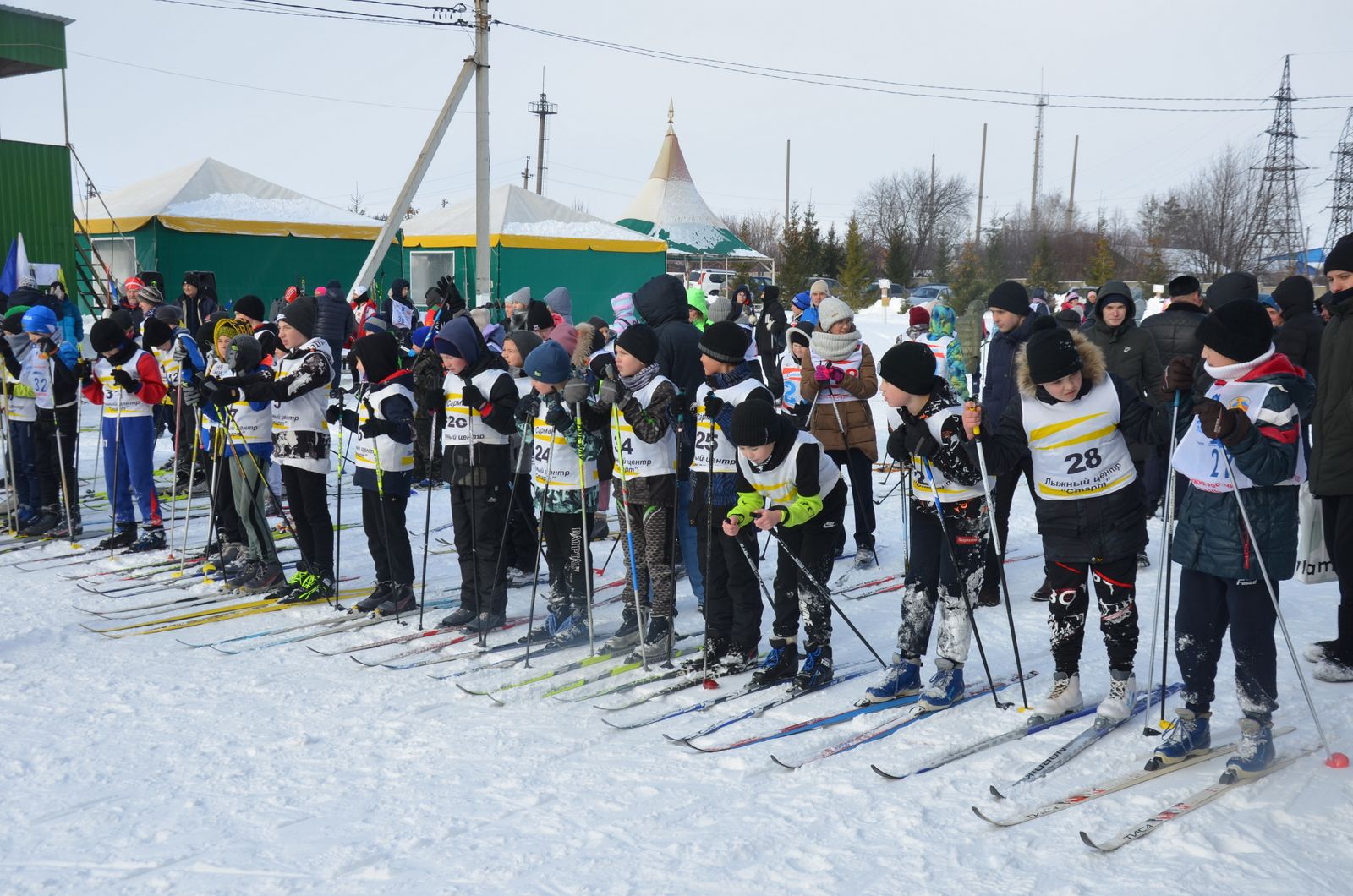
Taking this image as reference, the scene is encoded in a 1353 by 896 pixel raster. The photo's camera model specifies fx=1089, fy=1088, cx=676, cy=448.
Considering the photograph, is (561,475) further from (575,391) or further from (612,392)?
(612,392)

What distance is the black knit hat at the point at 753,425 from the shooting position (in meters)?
4.31

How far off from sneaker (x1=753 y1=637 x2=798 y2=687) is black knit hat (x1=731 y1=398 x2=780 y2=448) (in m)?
0.99

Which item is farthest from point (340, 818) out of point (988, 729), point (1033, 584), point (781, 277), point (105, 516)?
point (781, 277)

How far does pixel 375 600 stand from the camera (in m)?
6.18

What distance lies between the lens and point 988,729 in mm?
4148

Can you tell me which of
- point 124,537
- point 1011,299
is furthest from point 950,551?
point 124,537

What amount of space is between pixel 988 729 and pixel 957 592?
0.54 metres

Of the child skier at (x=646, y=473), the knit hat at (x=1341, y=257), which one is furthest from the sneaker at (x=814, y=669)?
the knit hat at (x=1341, y=257)

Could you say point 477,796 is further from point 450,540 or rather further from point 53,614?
point 450,540

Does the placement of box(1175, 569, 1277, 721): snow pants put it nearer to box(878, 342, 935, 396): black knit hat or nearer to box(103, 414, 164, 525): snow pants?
box(878, 342, 935, 396): black knit hat

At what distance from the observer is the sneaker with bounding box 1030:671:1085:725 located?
4.18m

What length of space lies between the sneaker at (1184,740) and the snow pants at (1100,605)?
13.2 inches

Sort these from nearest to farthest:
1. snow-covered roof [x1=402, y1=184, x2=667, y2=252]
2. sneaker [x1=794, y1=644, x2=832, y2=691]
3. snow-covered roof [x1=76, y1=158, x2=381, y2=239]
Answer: sneaker [x1=794, y1=644, x2=832, y2=691] → snow-covered roof [x1=76, y1=158, x2=381, y2=239] → snow-covered roof [x1=402, y1=184, x2=667, y2=252]

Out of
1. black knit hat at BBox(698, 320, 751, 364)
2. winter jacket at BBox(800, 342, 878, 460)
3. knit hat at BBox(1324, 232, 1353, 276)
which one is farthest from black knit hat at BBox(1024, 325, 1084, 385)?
winter jacket at BBox(800, 342, 878, 460)
